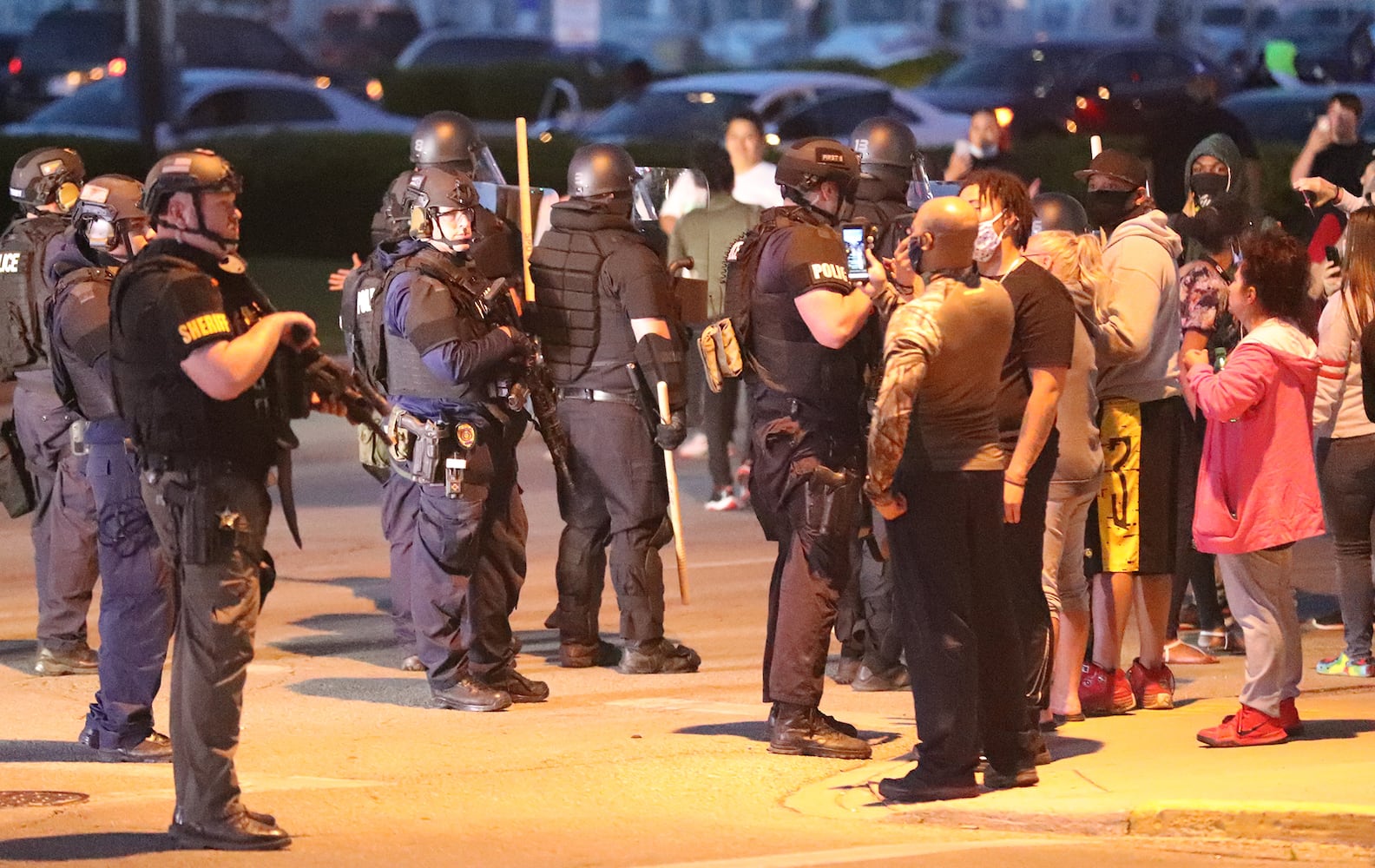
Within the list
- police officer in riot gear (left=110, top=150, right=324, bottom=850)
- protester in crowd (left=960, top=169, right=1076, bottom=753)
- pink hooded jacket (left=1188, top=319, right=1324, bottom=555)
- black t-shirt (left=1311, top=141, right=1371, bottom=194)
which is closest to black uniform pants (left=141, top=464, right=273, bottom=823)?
police officer in riot gear (left=110, top=150, right=324, bottom=850)

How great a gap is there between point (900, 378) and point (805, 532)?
3.83ft

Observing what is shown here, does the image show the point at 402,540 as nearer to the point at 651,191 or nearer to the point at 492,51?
the point at 651,191

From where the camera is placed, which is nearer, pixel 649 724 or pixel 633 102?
pixel 649 724

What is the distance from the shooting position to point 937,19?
50406mm

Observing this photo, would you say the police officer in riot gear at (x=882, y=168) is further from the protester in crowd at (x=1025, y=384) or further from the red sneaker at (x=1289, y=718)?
the red sneaker at (x=1289, y=718)

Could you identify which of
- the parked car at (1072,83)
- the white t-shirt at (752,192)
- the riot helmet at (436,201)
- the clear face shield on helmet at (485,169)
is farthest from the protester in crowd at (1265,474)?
the parked car at (1072,83)

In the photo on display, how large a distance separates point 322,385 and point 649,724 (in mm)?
2422

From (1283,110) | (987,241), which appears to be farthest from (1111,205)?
(1283,110)

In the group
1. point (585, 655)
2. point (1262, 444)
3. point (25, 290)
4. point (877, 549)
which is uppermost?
point (25, 290)

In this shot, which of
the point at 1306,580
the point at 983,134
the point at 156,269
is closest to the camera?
the point at 156,269

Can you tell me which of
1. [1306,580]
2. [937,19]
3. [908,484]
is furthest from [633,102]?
[937,19]

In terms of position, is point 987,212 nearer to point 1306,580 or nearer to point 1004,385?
point 1004,385

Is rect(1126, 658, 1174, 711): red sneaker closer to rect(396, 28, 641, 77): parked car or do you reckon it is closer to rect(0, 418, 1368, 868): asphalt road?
rect(0, 418, 1368, 868): asphalt road

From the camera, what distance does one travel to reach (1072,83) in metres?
29.8
